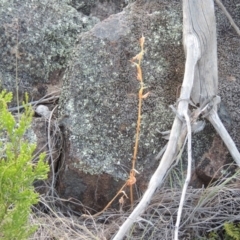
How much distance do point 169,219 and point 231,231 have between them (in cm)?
25

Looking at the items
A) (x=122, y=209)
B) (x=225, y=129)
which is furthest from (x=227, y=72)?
(x=122, y=209)

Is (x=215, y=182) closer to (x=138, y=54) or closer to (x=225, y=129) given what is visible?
(x=225, y=129)

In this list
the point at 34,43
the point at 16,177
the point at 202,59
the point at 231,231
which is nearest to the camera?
the point at 16,177

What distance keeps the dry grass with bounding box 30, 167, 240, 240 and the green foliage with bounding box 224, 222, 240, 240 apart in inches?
1.9

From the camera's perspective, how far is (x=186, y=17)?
287 cm

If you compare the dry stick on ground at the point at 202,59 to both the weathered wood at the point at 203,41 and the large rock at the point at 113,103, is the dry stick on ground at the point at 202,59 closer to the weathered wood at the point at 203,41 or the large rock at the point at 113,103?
the weathered wood at the point at 203,41

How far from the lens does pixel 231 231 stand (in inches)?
99.4

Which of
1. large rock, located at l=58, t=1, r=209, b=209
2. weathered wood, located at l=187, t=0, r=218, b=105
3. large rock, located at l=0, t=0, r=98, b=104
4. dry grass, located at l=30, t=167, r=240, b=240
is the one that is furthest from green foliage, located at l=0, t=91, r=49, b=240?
large rock, located at l=0, t=0, r=98, b=104

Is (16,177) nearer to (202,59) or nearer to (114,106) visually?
(114,106)

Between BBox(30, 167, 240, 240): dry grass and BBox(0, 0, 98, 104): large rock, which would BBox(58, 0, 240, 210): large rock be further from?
BBox(0, 0, 98, 104): large rock

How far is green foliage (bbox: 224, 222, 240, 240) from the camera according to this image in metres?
2.52

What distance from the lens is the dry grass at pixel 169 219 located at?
259 cm

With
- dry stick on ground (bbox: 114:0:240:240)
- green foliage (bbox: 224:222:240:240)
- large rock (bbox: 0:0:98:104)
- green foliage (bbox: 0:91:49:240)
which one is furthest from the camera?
large rock (bbox: 0:0:98:104)

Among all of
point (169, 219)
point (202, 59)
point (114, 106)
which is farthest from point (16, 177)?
point (202, 59)
